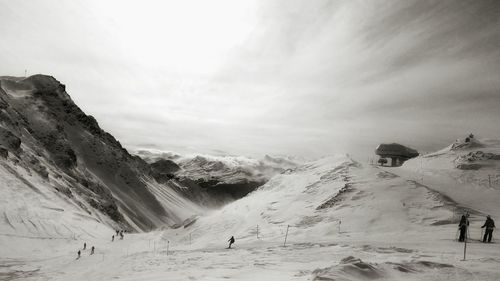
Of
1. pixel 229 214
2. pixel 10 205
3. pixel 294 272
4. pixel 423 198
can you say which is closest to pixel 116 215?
pixel 10 205

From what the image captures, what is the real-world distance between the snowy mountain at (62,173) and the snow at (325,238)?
238 centimetres

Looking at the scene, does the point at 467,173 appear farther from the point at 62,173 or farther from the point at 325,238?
the point at 62,173

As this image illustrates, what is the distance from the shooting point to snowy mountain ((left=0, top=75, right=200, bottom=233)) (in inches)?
1890

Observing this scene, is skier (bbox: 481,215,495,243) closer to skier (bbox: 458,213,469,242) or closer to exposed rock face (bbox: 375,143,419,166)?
skier (bbox: 458,213,469,242)

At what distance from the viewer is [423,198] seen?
2539 cm

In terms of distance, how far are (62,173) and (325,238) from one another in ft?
254

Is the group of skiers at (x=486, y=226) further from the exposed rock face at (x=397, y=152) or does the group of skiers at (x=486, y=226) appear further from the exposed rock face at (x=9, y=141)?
the exposed rock face at (x=9, y=141)

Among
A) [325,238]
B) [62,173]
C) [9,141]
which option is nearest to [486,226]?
[325,238]

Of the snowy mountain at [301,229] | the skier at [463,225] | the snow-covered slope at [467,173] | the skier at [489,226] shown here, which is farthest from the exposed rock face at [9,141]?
the skier at [489,226]

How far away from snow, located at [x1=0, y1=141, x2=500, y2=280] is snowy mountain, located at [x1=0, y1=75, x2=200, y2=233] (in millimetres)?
2384

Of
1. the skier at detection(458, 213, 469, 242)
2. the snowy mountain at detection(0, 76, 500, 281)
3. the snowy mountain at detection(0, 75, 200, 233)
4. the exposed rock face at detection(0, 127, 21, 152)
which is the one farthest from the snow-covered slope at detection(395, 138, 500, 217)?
the exposed rock face at detection(0, 127, 21, 152)

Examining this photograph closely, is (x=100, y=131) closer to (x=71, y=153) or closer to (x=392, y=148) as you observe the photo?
(x=71, y=153)

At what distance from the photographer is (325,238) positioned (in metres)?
21.1

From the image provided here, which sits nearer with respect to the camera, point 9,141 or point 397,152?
point 9,141
